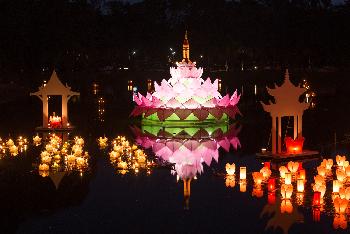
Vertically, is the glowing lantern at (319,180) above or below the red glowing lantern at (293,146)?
below

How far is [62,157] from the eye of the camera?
16328mm

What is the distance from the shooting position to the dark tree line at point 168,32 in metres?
42.3

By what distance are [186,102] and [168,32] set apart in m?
42.6

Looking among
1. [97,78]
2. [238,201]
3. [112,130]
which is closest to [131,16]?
[97,78]

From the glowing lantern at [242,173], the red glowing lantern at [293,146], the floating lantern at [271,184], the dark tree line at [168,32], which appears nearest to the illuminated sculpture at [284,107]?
the red glowing lantern at [293,146]

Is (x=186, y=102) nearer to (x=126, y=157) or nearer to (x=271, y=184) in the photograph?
(x=126, y=157)

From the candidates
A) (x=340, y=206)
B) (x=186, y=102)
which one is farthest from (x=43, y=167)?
(x=186, y=102)

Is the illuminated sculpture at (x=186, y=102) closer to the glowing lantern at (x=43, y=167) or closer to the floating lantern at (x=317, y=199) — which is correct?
the glowing lantern at (x=43, y=167)

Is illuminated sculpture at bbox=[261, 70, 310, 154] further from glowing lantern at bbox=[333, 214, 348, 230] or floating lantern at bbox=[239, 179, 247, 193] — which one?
glowing lantern at bbox=[333, 214, 348, 230]

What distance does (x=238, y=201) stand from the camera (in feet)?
39.0

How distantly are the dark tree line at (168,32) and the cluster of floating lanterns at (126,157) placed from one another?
751 inches

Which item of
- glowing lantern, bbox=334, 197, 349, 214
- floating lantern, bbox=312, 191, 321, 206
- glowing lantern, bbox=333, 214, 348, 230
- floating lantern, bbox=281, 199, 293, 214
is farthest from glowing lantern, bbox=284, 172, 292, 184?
glowing lantern, bbox=333, 214, 348, 230

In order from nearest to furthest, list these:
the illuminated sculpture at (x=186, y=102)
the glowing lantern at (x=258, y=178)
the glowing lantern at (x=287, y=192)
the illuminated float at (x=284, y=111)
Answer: the glowing lantern at (x=287, y=192) < the glowing lantern at (x=258, y=178) < the illuminated float at (x=284, y=111) < the illuminated sculpture at (x=186, y=102)

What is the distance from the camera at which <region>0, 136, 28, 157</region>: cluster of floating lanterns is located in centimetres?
1735
